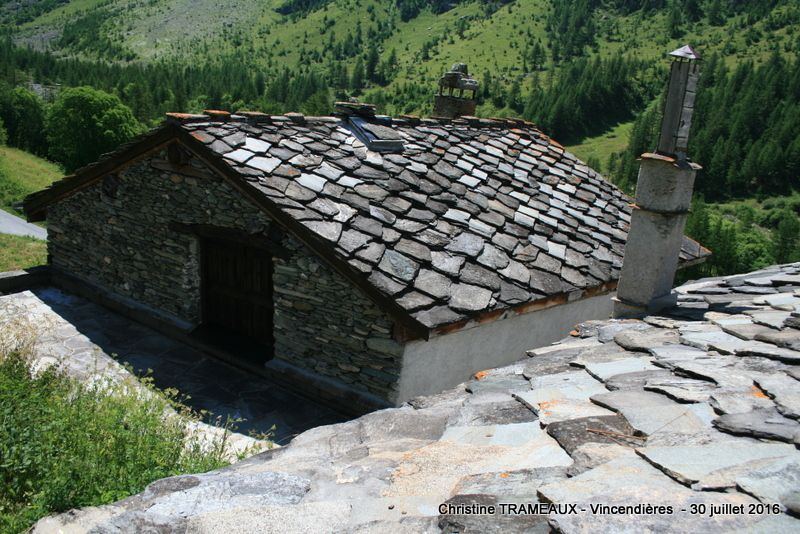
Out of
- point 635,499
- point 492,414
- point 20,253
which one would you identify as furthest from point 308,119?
point 20,253

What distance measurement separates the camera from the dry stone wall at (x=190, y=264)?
661 centimetres

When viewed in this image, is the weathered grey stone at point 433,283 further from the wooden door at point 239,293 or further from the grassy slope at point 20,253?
the grassy slope at point 20,253

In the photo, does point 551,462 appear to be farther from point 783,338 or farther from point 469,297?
point 469,297

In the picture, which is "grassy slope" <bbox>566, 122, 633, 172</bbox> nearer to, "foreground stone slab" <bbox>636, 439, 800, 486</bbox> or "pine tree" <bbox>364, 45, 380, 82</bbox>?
"pine tree" <bbox>364, 45, 380, 82</bbox>

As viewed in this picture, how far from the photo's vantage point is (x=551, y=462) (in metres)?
2.19

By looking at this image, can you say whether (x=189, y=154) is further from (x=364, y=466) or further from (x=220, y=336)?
(x=364, y=466)

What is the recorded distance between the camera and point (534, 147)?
11.2 metres

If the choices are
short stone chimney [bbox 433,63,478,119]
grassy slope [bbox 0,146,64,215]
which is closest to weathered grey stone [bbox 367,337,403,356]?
short stone chimney [bbox 433,63,478,119]

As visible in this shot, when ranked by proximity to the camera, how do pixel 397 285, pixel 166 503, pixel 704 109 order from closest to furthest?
pixel 166 503 → pixel 397 285 → pixel 704 109

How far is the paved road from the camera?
25.5m

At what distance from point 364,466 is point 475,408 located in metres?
0.75

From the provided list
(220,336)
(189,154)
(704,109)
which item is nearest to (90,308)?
(220,336)

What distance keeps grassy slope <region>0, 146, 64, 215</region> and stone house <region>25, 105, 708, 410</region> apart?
2675 cm

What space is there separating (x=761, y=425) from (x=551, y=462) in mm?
762
